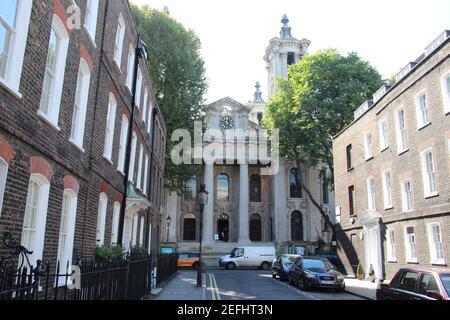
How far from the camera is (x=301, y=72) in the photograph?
1396 inches

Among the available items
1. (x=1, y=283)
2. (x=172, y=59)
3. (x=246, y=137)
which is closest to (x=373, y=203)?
(x=172, y=59)

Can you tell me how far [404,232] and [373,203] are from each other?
3853mm

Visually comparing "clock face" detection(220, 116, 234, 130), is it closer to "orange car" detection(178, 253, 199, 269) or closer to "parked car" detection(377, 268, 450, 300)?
"orange car" detection(178, 253, 199, 269)

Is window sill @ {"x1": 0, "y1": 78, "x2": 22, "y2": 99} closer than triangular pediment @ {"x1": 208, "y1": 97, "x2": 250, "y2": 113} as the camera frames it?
Yes

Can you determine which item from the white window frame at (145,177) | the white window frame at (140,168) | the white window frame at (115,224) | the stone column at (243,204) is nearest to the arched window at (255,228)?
the stone column at (243,204)

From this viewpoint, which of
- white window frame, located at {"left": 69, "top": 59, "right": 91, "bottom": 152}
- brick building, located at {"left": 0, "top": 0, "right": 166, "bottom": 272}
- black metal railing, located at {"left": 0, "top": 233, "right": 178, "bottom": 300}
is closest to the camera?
black metal railing, located at {"left": 0, "top": 233, "right": 178, "bottom": 300}

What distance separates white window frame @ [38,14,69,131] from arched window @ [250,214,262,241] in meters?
41.0

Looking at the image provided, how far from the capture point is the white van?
34312 mm

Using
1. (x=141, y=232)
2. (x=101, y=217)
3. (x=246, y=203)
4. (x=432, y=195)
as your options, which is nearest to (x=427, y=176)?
(x=432, y=195)

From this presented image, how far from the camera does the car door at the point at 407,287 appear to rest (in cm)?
815

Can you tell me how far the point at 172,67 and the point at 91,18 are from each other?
21549 mm

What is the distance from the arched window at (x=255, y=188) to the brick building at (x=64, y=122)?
34324mm

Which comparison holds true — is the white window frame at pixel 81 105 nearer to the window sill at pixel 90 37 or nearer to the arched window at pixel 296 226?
the window sill at pixel 90 37

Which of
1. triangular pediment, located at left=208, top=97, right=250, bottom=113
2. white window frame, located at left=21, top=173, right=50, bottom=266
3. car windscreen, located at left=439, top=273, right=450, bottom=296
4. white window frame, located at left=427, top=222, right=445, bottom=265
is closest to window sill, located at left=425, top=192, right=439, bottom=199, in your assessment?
white window frame, located at left=427, top=222, right=445, bottom=265
